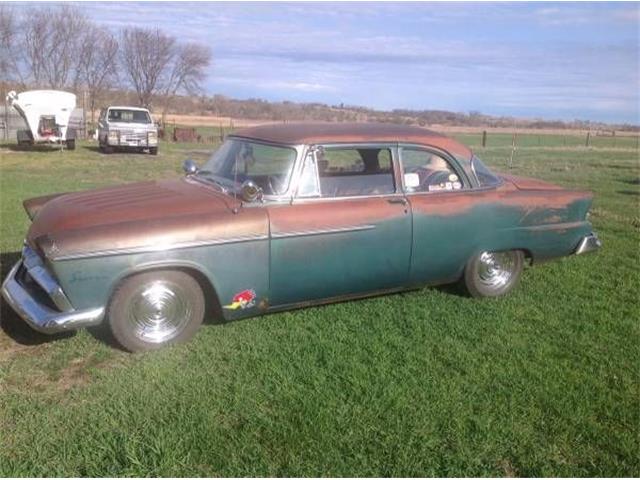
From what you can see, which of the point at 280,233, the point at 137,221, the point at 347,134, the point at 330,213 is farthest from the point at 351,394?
the point at 347,134

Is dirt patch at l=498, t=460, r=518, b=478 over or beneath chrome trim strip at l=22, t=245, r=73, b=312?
beneath

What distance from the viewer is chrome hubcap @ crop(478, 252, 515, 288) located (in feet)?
17.1

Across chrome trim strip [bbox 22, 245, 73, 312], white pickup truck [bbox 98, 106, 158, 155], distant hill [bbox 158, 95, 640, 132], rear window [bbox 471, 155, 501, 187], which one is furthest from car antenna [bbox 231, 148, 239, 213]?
distant hill [bbox 158, 95, 640, 132]

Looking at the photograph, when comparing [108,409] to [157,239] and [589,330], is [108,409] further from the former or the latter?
[589,330]

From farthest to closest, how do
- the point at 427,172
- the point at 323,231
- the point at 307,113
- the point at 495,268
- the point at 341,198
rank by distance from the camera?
the point at 307,113 → the point at 495,268 → the point at 427,172 → the point at 341,198 → the point at 323,231

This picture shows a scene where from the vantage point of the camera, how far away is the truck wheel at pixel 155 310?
3.88m

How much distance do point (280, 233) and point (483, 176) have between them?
212 centimetres

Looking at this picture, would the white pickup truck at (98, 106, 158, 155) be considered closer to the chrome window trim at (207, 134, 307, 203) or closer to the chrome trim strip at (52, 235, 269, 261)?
the chrome window trim at (207, 134, 307, 203)

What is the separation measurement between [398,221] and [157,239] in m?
1.87

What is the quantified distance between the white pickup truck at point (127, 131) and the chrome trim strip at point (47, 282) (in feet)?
64.3

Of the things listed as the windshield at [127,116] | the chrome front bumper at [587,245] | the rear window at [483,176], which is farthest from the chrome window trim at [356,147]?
the windshield at [127,116]

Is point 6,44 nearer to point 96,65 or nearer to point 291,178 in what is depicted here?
point 96,65

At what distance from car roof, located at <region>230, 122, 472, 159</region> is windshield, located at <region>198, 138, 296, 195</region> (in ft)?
0.28

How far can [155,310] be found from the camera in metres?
3.98
